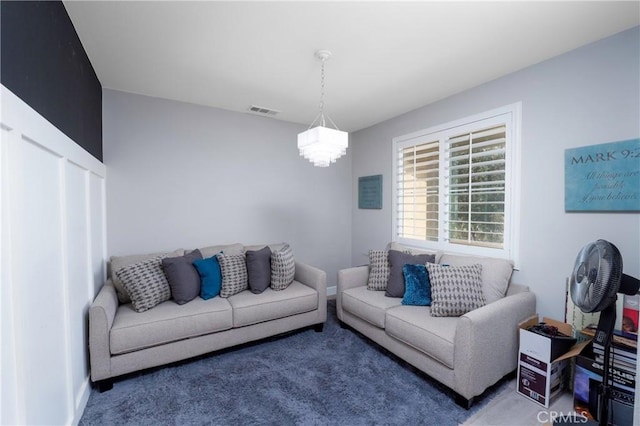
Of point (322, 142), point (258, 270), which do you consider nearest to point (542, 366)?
point (322, 142)

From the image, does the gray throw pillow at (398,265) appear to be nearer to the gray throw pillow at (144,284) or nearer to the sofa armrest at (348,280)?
the sofa armrest at (348,280)

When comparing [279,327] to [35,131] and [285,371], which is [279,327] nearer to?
[285,371]

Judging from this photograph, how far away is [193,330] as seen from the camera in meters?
2.32

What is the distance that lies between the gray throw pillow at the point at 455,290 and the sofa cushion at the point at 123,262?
2525 millimetres

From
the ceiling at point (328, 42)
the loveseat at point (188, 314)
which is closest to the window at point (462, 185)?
the ceiling at point (328, 42)

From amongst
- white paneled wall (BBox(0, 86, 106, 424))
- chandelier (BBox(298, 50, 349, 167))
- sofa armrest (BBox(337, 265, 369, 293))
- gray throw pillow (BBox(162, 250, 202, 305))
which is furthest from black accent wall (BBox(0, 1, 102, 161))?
sofa armrest (BBox(337, 265, 369, 293))

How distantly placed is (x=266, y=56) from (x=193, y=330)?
7.52ft

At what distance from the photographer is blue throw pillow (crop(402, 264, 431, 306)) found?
253cm

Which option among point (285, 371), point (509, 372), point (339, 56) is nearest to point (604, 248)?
point (509, 372)

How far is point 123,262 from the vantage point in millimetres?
2680

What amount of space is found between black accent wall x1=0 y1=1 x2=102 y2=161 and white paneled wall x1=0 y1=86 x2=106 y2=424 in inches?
4.1

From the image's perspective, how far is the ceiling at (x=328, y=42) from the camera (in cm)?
172

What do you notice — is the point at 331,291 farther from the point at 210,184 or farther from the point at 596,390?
the point at 596,390

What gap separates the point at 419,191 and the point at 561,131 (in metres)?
1.43
